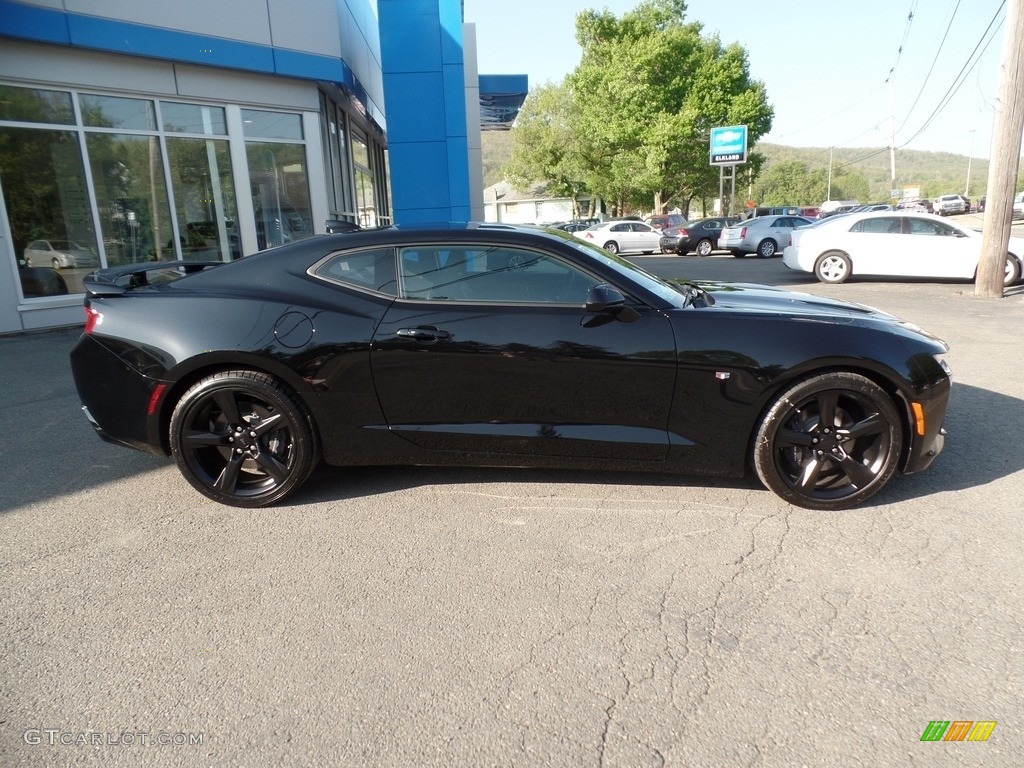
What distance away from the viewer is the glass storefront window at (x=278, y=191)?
1166 cm

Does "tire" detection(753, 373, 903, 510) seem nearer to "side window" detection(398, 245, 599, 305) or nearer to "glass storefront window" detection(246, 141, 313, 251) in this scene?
"side window" detection(398, 245, 599, 305)

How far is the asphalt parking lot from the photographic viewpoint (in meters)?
2.07

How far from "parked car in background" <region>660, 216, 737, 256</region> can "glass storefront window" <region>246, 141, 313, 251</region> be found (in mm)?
15446

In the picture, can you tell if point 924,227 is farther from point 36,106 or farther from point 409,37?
point 36,106

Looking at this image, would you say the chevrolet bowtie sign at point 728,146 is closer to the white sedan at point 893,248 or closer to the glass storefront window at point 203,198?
the white sedan at point 893,248

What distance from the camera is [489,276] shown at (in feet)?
11.9

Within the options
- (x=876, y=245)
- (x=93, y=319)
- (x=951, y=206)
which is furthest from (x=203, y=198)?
(x=951, y=206)

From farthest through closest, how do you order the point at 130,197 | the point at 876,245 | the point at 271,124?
the point at 876,245, the point at 271,124, the point at 130,197

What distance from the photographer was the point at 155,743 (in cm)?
207

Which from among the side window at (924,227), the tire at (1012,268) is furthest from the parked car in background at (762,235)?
the tire at (1012,268)

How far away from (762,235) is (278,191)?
15643 mm

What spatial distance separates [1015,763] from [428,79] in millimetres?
13008

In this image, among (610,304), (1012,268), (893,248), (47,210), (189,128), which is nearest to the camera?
(610,304)
